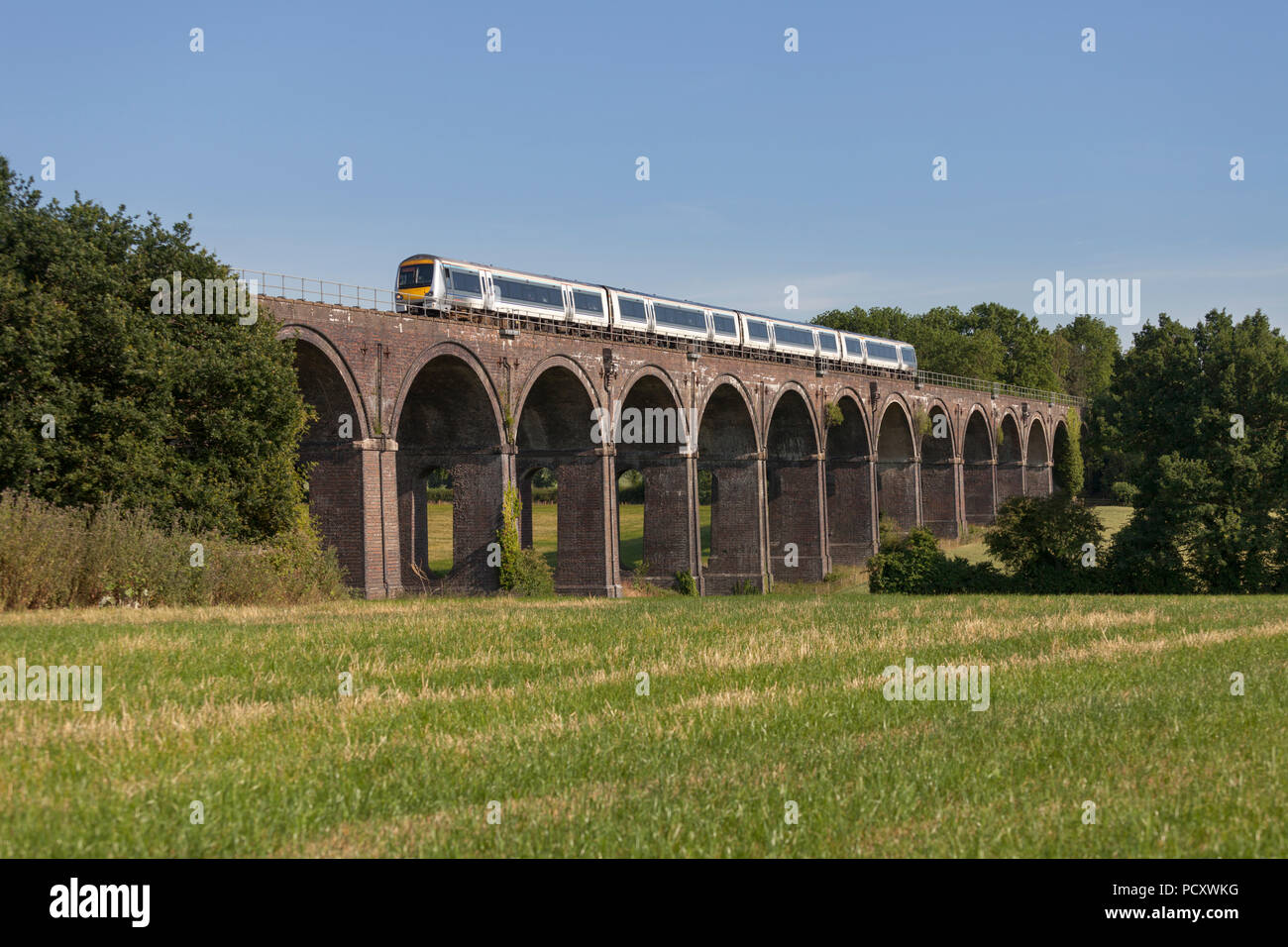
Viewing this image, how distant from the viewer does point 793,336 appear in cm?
5916

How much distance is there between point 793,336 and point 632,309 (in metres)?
15.3

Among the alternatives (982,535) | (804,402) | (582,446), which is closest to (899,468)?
(982,535)

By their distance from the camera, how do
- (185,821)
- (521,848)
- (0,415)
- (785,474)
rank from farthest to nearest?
1. (785,474)
2. (0,415)
3. (185,821)
4. (521,848)

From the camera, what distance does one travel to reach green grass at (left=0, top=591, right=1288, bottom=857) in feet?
18.2

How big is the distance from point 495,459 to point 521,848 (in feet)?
104

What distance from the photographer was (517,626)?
15938 mm

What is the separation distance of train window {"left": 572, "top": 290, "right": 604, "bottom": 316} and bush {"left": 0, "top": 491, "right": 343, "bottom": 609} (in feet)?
69.2

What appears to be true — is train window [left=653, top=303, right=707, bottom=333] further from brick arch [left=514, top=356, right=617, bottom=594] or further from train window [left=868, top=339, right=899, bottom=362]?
Answer: train window [left=868, top=339, right=899, bottom=362]

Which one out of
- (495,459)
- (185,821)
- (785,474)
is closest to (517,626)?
→ (185,821)

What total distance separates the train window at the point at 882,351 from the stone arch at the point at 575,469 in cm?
3104

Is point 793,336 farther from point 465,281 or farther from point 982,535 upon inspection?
point 465,281

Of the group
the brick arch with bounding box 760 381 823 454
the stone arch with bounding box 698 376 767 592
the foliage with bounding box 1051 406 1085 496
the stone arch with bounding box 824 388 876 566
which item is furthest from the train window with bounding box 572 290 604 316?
the foliage with bounding box 1051 406 1085 496
